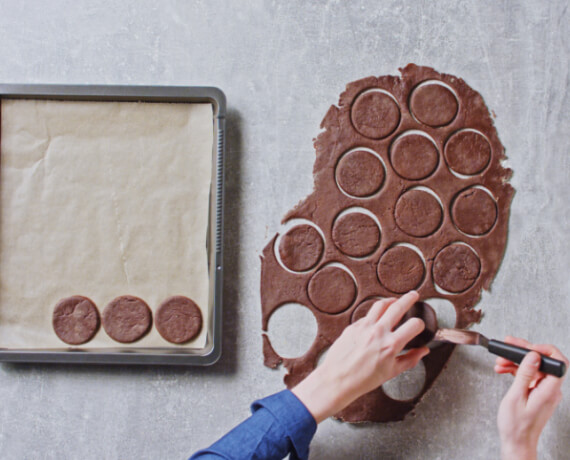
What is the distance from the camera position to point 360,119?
1.12 meters

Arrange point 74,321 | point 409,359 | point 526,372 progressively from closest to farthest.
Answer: point 526,372, point 409,359, point 74,321

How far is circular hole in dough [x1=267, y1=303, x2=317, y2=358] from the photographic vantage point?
3.59 ft

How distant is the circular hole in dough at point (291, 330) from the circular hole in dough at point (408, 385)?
0.68ft

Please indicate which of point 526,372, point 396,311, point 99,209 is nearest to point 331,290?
point 396,311

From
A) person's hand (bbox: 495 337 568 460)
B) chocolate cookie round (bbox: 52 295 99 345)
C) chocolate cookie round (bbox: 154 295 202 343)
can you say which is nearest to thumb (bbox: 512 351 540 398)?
person's hand (bbox: 495 337 568 460)

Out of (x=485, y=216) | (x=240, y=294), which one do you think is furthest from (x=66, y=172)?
(x=485, y=216)

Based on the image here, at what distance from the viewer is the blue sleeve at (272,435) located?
2.82 ft

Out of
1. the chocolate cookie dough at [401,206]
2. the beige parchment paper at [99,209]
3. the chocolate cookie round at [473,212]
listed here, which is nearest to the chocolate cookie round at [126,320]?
the beige parchment paper at [99,209]

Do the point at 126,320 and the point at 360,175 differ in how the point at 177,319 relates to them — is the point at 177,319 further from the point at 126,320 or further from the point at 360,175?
the point at 360,175

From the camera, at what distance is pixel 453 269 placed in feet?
3.59

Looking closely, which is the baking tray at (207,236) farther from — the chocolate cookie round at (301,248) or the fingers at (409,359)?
the fingers at (409,359)

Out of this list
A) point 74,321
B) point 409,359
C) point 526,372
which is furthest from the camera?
point 74,321

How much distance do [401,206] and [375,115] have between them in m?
0.22

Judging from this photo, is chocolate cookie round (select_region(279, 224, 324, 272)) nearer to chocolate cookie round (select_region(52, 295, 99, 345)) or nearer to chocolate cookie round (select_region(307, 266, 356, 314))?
chocolate cookie round (select_region(307, 266, 356, 314))
